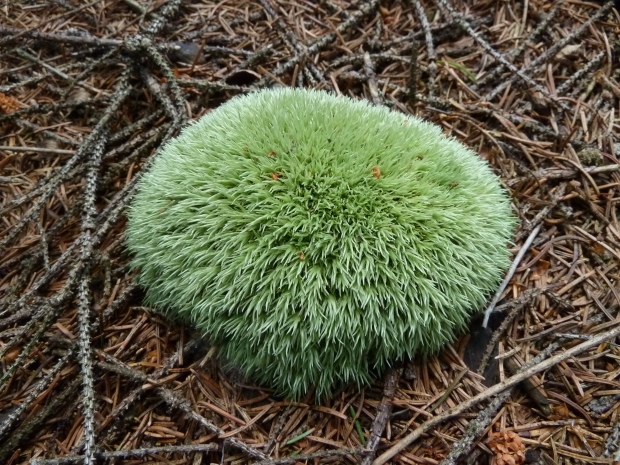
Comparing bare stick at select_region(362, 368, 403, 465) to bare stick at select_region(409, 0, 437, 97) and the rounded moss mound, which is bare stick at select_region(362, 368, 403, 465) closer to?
the rounded moss mound

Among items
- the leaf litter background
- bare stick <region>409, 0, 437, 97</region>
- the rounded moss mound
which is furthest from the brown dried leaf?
bare stick <region>409, 0, 437, 97</region>

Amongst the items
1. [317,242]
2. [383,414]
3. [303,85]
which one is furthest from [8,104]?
[383,414]

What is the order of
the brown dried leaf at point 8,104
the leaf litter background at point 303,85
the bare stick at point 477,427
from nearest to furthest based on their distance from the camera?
the bare stick at point 477,427 < the leaf litter background at point 303,85 < the brown dried leaf at point 8,104

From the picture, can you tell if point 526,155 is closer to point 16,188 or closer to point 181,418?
point 181,418

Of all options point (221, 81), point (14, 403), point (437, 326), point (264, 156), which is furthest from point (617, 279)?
point (14, 403)

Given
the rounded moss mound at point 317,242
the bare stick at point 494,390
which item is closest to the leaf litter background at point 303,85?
the bare stick at point 494,390

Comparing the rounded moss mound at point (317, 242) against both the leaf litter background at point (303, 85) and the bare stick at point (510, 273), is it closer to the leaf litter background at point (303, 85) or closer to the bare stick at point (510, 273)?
the bare stick at point (510, 273)
